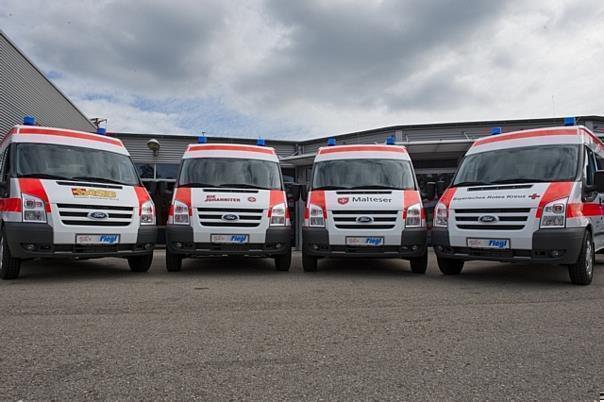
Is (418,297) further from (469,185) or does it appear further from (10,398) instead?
(10,398)

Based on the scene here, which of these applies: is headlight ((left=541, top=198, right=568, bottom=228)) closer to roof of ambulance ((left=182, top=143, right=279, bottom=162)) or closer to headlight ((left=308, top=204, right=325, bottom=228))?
headlight ((left=308, top=204, right=325, bottom=228))

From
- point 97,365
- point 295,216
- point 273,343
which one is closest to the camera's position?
point 97,365

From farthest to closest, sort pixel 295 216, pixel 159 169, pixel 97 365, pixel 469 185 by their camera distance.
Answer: pixel 159 169, pixel 295 216, pixel 469 185, pixel 97 365

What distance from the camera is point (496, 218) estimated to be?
6688mm

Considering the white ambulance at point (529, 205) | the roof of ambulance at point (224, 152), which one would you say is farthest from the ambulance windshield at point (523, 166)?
the roof of ambulance at point (224, 152)

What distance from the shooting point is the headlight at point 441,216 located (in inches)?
288

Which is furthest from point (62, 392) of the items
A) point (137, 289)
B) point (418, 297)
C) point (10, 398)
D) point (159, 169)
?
point (159, 169)

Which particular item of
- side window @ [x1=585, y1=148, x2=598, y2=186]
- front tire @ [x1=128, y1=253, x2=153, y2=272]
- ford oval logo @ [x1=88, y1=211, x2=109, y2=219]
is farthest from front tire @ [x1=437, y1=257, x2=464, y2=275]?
ford oval logo @ [x1=88, y1=211, x2=109, y2=219]

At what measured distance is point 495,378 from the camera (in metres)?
3.02

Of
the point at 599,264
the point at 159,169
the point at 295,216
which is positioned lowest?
the point at 599,264

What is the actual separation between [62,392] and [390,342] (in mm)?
2326

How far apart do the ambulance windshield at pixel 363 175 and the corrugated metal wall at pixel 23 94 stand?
8809 mm

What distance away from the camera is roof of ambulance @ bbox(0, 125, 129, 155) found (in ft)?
24.1

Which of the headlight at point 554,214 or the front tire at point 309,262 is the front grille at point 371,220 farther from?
the headlight at point 554,214
